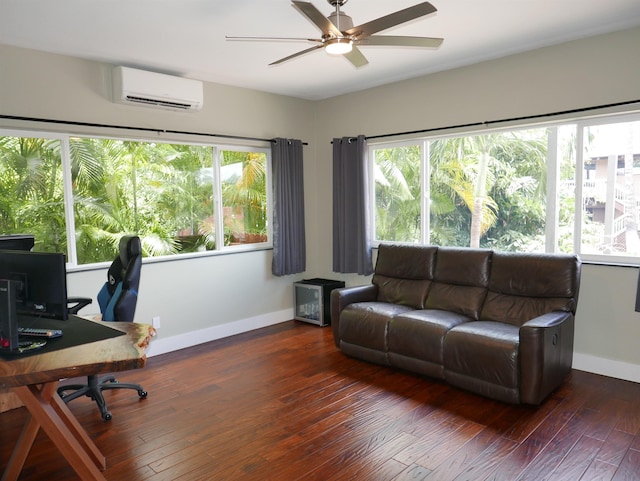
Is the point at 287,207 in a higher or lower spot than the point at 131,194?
lower

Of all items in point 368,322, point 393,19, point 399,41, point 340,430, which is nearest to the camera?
point 393,19

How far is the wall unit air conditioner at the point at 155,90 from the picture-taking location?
391cm

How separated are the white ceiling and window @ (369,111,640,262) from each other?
77 cm

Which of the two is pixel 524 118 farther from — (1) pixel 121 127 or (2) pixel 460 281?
(1) pixel 121 127

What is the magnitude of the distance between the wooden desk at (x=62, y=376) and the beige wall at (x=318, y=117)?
1.83 metres

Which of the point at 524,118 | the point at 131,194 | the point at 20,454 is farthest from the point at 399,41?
the point at 20,454

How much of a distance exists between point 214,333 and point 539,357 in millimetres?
3120

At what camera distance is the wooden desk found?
1915 mm

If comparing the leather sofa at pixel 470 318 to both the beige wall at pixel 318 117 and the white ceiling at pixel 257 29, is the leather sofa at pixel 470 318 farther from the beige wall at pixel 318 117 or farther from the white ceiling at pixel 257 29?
the white ceiling at pixel 257 29

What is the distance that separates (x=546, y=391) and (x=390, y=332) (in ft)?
3.87

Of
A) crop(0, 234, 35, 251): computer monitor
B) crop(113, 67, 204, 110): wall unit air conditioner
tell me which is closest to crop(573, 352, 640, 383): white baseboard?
crop(113, 67, 204, 110): wall unit air conditioner

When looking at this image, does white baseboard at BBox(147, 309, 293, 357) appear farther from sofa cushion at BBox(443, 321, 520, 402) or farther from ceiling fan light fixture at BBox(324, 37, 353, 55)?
ceiling fan light fixture at BBox(324, 37, 353, 55)

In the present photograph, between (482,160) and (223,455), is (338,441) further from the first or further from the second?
(482,160)

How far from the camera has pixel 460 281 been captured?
4.01 m
